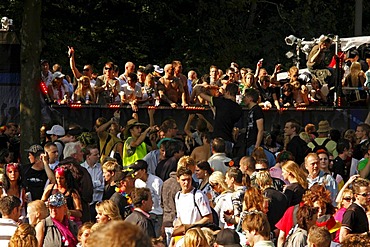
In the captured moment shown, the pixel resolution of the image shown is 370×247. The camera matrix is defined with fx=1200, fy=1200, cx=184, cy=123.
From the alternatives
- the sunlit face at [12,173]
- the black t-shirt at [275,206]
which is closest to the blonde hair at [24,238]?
the black t-shirt at [275,206]

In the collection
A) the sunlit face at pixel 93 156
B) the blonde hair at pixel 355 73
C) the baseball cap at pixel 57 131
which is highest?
the blonde hair at pixel 355 73

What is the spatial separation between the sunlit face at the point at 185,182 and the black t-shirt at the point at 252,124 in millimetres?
5039

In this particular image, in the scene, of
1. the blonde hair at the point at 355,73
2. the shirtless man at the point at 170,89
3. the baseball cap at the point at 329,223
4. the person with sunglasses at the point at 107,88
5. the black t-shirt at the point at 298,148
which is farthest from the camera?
the blonde hair at the point at 355,73

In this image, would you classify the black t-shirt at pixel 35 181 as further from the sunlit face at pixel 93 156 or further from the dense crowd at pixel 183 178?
the sunlit face at pixel 93 156

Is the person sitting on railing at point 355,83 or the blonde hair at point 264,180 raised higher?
the person sitting on railing at point 355,83

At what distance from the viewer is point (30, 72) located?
60.6 feet

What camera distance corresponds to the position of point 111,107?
64.5 ft

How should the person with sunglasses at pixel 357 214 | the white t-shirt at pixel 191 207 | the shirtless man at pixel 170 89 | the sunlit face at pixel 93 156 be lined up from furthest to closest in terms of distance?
1. the shirtless man at pixel 170 89
2. the sunlit face at pixel 93 156
3. the white t-shirt at pixel 191 207
4. the person with sunglasses at pixel 357 214

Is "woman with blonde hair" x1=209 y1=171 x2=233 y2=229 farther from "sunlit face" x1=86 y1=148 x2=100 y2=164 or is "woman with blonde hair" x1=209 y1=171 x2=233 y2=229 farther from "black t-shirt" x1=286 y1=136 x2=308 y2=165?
"black t-shirt" x1=286 y1=136 x2=308 y2=165

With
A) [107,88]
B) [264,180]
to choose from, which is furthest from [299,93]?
[264,180]

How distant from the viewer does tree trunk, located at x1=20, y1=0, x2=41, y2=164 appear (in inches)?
719

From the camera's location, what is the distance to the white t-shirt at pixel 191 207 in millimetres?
12289

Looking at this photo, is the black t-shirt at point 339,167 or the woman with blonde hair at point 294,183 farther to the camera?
the black t-shirt at point 339,167

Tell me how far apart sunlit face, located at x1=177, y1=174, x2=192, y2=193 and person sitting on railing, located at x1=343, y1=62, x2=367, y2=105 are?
9.58 meters
